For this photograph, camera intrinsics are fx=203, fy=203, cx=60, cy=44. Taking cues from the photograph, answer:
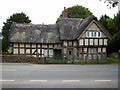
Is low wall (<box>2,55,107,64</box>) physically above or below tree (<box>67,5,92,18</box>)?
below

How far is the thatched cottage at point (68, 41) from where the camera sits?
109 ft

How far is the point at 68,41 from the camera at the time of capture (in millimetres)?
34094

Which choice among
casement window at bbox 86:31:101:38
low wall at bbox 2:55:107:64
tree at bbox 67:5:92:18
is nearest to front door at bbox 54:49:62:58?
casement window at bbox 86:31:101:38

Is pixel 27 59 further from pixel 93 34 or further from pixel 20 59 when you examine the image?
pixel 93 34

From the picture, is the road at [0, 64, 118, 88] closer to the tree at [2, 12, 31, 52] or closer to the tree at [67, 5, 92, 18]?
the tree at [2, 12, 31, 52]

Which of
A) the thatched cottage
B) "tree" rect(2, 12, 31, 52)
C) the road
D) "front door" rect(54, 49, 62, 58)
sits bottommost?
the road

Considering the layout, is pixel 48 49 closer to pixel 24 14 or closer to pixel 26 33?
pixel 26 33

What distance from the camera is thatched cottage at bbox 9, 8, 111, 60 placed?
33344mm

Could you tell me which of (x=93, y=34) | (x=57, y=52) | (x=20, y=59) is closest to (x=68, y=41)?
(x=57, y=52)

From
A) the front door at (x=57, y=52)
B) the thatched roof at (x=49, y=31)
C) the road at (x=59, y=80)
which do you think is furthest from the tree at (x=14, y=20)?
the road at (x=59, y=80)

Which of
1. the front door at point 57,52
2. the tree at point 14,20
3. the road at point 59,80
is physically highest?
the tree at point 14,20

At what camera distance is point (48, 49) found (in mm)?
34312

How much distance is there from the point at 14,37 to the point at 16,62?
7.44 m

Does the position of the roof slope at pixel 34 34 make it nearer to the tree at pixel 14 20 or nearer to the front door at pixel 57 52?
the front door at pixel 57 52
